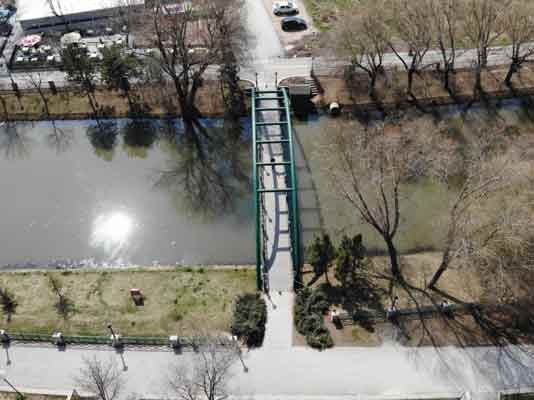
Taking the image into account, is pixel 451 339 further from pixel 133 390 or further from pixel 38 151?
pixel 38 151

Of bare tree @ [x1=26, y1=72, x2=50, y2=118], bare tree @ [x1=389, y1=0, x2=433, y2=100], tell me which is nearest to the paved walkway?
bare tree @ [x1=389, y1=0, x2=433, y2=100]

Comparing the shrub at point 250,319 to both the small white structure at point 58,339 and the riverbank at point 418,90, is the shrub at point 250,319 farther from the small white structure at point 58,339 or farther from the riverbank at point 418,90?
the riverbank at point 418,90

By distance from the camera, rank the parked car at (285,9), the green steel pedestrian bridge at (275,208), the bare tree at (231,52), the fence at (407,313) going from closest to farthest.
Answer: the fence at (407,313) < the green steel pedestrian bridge at (275,208) < the bare tree at (231,52) < the parked car at (285,9)

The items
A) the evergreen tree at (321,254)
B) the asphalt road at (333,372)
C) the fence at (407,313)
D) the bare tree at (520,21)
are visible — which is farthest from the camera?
the bare tree at (520,21)

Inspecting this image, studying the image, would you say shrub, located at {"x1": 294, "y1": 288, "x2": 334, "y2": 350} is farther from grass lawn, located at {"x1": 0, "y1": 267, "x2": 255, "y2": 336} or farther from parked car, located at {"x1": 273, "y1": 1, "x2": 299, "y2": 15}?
parked car, located at {"x1": 273, "y1": 1, "x2": 299, "y2": 15}

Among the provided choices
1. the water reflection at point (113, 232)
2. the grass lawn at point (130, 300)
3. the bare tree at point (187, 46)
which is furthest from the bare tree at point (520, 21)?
the water reflection at point (113, 232)

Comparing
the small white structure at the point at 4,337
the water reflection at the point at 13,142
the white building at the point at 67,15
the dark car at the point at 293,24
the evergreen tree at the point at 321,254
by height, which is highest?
the white building at the point at 67,15
